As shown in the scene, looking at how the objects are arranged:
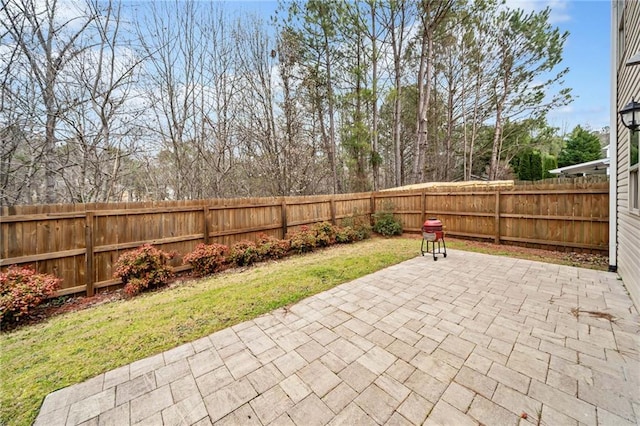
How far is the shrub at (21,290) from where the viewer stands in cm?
298

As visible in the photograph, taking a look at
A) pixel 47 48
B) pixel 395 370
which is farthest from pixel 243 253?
pixel 47 48

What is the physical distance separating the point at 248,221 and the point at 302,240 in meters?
1.48

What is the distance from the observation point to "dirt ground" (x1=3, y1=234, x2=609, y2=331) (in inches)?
135

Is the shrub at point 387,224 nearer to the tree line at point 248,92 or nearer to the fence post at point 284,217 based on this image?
the tree line at point 248,92

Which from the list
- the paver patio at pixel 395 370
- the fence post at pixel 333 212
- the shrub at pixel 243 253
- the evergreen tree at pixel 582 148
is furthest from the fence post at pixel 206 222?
the evergreen tree at pixel 582 148

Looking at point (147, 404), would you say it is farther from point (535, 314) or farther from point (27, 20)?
point (27, 20)

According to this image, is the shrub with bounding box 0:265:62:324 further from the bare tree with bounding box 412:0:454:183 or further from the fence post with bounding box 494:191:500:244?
the bare tree with bounding box 412:0:454:183

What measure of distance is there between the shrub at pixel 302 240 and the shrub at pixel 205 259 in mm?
1860

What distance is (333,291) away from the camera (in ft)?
12.0

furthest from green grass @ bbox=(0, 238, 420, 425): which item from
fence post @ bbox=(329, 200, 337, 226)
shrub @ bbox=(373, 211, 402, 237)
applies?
shrub @ bbox=(373, 211, 402, 237)

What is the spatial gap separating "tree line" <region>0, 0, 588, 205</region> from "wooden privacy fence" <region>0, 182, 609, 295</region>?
1132 millimetres

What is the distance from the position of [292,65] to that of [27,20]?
21.7 feet

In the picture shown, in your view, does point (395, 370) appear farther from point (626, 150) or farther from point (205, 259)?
point (626, 150)

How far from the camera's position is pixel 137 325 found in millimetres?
2871
